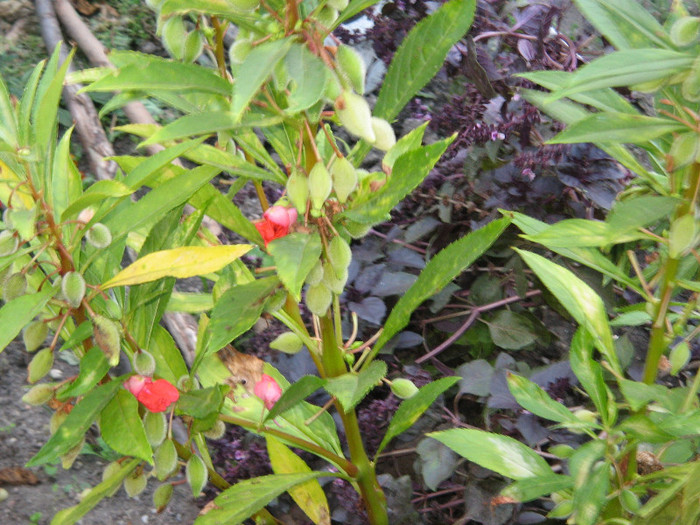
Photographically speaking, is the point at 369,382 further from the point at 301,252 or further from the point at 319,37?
the point at 319,37

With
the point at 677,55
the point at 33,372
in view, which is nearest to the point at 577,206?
the point at 677,55

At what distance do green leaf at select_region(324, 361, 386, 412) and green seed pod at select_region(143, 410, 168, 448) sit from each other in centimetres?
24

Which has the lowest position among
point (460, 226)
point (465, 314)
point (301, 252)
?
point (465, 314)

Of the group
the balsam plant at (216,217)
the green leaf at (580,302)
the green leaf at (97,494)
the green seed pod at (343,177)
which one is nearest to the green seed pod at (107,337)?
the balsam plant at (216,217)

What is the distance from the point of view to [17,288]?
2.94 feet

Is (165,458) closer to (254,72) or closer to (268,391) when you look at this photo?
(268,391)

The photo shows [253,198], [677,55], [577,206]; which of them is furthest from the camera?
[253,198]

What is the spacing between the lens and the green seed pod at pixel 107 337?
88cm

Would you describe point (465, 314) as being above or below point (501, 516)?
above

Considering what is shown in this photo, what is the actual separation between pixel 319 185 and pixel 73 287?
33 centimetres

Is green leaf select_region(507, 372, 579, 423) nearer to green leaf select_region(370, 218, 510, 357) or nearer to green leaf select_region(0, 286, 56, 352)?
green leaf select_region(370, 218, 510, 357)

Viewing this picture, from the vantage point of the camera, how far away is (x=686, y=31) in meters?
0.73

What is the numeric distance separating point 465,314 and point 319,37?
2.84ft

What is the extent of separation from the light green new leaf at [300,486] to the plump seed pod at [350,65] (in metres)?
0.70
